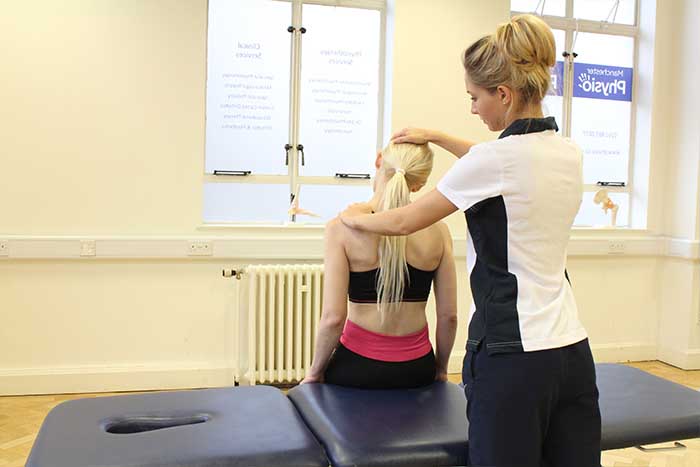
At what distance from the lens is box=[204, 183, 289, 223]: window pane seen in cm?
397

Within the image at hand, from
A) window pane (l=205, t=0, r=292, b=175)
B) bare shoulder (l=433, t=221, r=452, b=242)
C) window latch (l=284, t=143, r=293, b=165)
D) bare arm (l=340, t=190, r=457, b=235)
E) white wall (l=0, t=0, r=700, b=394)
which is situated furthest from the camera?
window latch (l=284, t=143, r=293, b=165)

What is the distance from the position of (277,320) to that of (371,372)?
2.01 meters

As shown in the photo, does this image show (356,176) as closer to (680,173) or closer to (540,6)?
(540,6)

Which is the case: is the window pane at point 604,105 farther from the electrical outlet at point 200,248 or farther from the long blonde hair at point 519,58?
the long blonde hair at point 519,58

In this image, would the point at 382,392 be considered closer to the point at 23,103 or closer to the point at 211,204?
the point at 211,204

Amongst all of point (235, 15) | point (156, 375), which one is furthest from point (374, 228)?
point (235, 15)

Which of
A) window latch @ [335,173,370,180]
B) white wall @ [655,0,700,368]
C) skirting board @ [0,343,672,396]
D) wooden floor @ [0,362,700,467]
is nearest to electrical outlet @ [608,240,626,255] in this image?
→ white wall @ [655,0,700,368]

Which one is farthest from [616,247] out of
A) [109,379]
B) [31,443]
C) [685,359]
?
[31,443]

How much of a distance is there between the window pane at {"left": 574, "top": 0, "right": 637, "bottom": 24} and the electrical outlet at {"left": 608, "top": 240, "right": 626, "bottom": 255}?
5.16 feet

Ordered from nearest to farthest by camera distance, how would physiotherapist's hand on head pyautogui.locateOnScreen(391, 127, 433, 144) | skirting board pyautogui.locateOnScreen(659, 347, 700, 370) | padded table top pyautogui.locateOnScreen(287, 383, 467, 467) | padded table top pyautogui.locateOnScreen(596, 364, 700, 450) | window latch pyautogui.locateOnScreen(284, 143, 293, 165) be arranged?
padded table top pyautogui.locateOnScreen(287, 383, 467, 467), padded table top pyautogui.locateOnScreen(596, 364, 700, 450), physiotherapist's hand on head pyautogui.locateOnScreen(391, 127, 433, 144), window latch pyautogui.locateOnScreen(284, 143, 293, 165), skirting board pyautogui.locateOnScreen(659, 347, 700, 370)

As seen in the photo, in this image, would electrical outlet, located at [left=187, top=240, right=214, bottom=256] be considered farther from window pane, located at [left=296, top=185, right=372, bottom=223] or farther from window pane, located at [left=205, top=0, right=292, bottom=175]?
window pane, located at [left=296, top=185, right=372, bottom=223]

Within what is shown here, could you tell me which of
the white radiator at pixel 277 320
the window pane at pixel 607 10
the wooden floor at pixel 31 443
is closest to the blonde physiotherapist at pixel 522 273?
the wooden floor at pixel 31 443

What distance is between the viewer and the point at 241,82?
4.02 m

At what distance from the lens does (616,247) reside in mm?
4496
